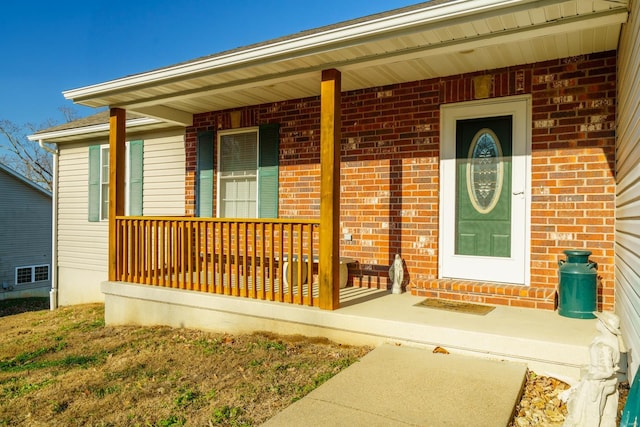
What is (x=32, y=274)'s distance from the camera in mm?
19219

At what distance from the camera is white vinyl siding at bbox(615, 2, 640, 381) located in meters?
2.53

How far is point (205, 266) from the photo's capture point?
518 cm

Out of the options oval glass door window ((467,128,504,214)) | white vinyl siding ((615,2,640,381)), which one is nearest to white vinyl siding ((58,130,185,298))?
oval glass door window ((467,128,504,214))

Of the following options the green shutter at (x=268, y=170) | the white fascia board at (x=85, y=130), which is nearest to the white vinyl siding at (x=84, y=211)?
the white fascia board at (x=85, y=130)

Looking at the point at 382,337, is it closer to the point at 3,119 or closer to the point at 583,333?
the point at 583,333

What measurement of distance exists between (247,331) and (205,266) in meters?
0.95

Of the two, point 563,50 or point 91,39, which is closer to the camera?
point 563,50

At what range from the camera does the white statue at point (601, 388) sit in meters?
2.19

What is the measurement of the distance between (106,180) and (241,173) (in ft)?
11.3

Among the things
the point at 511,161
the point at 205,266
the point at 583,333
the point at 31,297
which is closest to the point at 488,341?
the point at 583,333

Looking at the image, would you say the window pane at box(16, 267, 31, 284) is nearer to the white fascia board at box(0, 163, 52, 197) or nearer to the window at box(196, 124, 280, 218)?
the white fascia board at box(0, 163, 52, 197)

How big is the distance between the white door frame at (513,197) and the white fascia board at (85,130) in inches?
178

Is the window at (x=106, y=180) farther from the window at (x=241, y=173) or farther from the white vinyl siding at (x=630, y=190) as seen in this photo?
the white vinyl siding at (x=630, y=190)

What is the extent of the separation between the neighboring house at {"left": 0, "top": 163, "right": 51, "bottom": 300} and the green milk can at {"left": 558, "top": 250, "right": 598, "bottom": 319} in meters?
19.2
